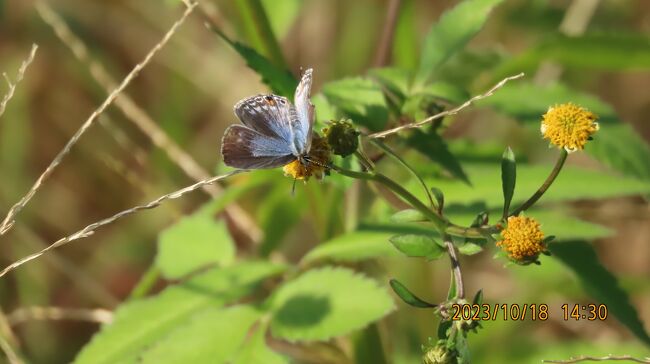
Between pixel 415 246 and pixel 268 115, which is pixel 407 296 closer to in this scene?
pixel 415 246

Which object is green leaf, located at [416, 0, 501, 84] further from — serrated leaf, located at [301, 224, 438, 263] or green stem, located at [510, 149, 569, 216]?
green stem, located at [510, 149, 569, 216]

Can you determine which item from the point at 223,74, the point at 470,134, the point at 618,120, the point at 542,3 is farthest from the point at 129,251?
the point at 618,120

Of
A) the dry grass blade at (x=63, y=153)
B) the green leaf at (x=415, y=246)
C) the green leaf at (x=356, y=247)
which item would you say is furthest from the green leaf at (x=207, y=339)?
the green leaf at (x=415, y=246)

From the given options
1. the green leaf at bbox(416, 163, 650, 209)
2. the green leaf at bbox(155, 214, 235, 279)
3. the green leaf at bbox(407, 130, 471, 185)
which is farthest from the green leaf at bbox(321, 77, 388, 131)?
the green leaf at bbox(155, 214, 235, 279)

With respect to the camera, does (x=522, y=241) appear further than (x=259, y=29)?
No

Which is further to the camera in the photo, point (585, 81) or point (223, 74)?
point (223, 74)

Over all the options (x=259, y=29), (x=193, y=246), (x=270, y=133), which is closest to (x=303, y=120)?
(x=270, y=133)

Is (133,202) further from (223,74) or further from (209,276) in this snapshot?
(209,276)

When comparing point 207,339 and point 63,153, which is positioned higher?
point 63,153
